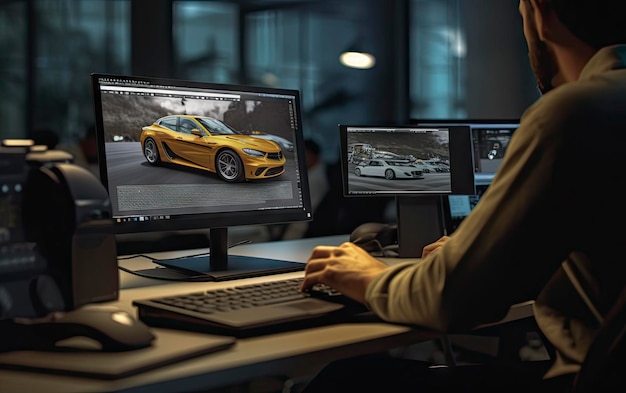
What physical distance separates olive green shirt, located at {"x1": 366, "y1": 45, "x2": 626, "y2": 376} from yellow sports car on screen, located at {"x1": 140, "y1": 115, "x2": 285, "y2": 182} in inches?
32.2

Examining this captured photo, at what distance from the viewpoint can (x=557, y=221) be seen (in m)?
1.06

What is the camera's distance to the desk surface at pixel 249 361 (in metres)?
0.97

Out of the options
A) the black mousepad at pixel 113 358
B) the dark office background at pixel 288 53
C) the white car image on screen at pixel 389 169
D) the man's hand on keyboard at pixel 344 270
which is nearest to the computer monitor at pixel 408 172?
the white car image on screen at pixel 389 169

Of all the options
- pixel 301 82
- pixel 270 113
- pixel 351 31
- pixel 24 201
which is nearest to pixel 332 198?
pixel 301 82

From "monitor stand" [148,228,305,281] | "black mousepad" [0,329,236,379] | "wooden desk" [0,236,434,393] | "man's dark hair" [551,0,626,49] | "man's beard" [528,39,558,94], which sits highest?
"man's dark hair" [551,0,626,49]

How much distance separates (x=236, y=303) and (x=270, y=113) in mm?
786

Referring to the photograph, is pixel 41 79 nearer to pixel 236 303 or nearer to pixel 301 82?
pixel 301 82

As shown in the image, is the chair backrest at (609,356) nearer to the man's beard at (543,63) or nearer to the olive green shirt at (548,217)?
the olive green shirt at (548,217)

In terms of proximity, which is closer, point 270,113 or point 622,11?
point 622,11

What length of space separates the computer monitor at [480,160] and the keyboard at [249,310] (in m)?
1.07

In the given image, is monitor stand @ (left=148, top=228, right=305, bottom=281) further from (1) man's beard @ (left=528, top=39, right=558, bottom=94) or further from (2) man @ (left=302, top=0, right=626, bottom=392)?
(1) man's beard @ (left=528, top=39, right=558, bottom=94)

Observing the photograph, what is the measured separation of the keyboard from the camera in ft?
3.96

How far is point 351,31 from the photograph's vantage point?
6043mm

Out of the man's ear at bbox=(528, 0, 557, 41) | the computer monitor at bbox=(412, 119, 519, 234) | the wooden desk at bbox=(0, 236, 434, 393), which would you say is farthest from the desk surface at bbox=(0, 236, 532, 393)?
the computer monitor at bbox=(412, 119, 519, 234)
